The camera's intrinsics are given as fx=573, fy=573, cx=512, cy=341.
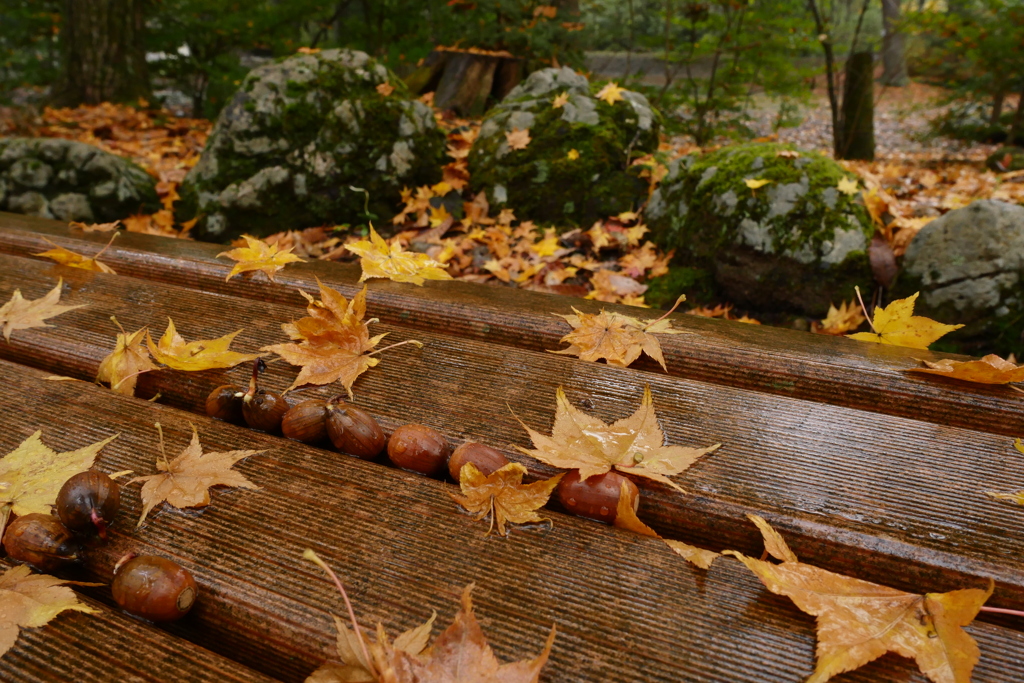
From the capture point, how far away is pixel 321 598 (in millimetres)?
839

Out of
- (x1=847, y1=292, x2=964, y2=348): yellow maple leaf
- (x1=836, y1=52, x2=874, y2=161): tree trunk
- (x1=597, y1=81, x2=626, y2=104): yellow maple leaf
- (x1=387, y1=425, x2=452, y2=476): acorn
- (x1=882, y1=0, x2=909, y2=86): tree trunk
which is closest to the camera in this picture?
(x1=387, y1=425, x2=452, y2=476): acorn

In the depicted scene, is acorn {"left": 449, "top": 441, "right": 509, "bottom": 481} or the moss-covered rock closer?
acorn {"left": 449, "top": 441, "right": 509, "bottom": 481}

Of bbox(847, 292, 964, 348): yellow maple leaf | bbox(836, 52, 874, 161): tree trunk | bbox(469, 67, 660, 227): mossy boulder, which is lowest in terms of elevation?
bbox(847, 292, 964, 348): yellow maple leaf

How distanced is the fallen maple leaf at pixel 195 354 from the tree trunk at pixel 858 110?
628 cm

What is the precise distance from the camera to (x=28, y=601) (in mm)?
823

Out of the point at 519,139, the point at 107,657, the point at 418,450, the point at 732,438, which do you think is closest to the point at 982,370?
the point at 732,438

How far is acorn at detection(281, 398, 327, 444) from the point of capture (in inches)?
46.1

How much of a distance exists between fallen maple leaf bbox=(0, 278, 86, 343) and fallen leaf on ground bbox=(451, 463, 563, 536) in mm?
1310

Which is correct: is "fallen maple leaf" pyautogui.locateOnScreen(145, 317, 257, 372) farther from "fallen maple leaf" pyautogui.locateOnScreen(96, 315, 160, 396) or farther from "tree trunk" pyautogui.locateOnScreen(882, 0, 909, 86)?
"tree trunk" pyautogui.locateOnScreen(882, 0, 909, 86)

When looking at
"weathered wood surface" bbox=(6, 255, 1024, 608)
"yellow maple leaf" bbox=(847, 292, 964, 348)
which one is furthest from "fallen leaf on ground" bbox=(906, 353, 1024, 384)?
"yellow maple leaf" bbox=(847, 292, 964, 348)

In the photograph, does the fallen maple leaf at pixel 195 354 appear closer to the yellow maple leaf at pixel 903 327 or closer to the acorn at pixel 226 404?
the acorn at pixel 226 404

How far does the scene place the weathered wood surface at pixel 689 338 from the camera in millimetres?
1272

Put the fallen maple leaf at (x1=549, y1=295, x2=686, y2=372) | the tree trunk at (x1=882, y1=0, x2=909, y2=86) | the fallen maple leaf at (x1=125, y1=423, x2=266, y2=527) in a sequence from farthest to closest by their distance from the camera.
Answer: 1. the tree trunk at (x1=882, y1=0, x2=909, y2=86)
2. the fallen maple leaf at (x1=549, y1=295, x2=686, y2=372)
3. the fallen maple leaf at (x1=125, y1=423, x2=266, y2=527)

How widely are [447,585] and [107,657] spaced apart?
454mm
